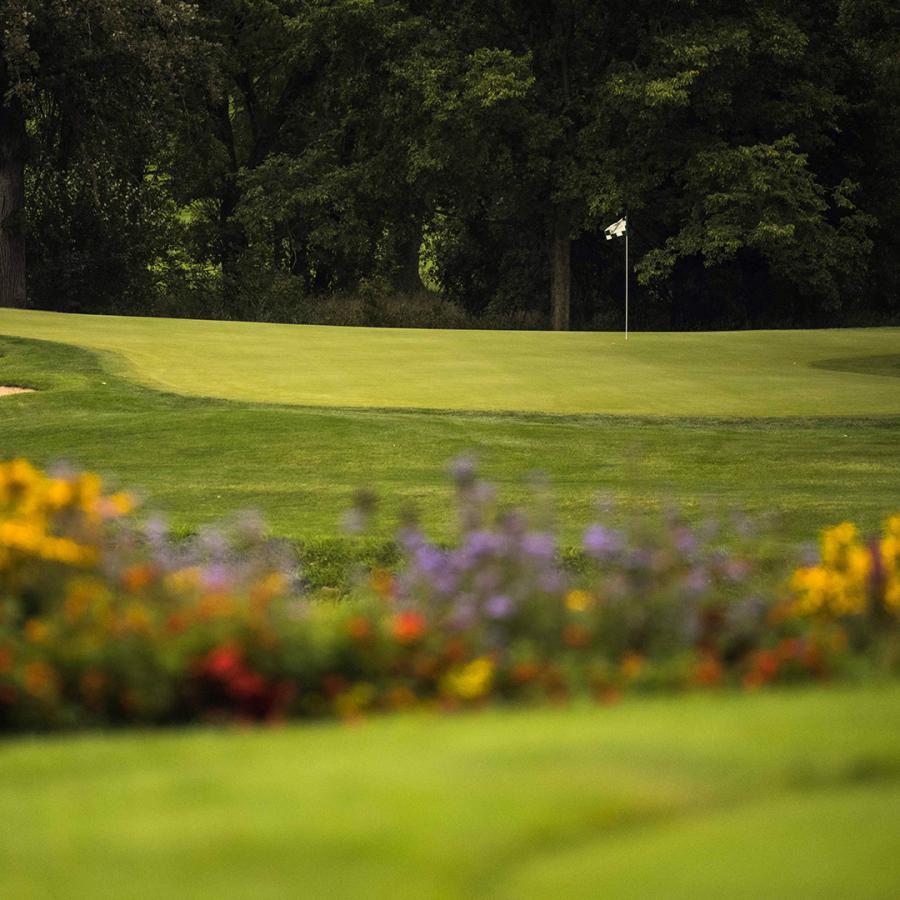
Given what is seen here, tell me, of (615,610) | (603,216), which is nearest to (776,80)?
(603,216)

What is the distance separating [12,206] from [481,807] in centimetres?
3326

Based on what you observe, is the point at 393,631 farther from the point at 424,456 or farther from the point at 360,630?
the point at 424,456

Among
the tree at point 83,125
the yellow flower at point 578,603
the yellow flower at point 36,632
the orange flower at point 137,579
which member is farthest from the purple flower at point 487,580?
the tree at point 83,125

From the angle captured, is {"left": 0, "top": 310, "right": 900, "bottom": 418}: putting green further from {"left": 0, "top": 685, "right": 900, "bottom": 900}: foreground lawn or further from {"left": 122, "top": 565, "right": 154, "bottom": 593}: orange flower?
{"left": 0, "top": 685, "right": 900, "bottom": 900}: foreground lawn

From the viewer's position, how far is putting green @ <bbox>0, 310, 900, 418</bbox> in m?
16.1

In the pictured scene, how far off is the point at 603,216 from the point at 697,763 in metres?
35.0

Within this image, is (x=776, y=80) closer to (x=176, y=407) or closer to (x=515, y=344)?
(x=515, y=344)

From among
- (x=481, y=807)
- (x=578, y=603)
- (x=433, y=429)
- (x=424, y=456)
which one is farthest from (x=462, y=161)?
(x=481, y=807)

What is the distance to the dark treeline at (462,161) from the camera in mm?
34844

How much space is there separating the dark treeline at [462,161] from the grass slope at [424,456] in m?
18.8

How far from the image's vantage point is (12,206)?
3456 cm

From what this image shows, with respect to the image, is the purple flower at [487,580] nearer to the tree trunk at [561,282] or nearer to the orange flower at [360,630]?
the orange flower at [360,630]

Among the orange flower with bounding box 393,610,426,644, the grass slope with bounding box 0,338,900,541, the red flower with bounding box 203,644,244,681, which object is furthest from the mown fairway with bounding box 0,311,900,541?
the red flower with bounding box 203,644,244,681

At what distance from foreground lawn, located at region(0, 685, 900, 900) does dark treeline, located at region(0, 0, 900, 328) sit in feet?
94.8
